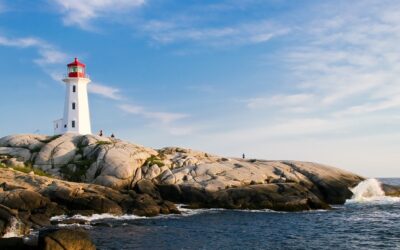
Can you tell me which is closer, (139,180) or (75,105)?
(139,180)

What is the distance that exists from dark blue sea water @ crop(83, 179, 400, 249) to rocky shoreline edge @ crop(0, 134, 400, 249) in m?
3.16

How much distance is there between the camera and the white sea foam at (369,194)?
196 feet

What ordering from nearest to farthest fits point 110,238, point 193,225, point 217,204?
point 110,238
point 193,225
point 217,204

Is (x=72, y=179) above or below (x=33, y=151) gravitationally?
below

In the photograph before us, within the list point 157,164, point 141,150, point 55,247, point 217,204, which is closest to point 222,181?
point 217,204

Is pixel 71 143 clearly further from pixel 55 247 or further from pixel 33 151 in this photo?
pixel 55 247

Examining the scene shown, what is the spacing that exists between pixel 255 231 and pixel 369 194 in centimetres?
3332

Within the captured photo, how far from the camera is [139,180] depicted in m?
51.9

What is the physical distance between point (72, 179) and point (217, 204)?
57.7ft

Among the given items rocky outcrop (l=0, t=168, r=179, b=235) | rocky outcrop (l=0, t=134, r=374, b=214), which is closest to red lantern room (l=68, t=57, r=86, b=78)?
rocky outcrop (l=0, t=134, r=374, b=214)

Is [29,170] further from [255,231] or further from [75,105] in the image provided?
[255,231]

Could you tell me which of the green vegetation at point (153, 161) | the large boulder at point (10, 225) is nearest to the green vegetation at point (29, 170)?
the green vegetation at point (153, 161)

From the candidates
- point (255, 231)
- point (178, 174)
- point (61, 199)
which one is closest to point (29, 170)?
point (61, 199)

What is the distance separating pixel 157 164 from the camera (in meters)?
54.8
